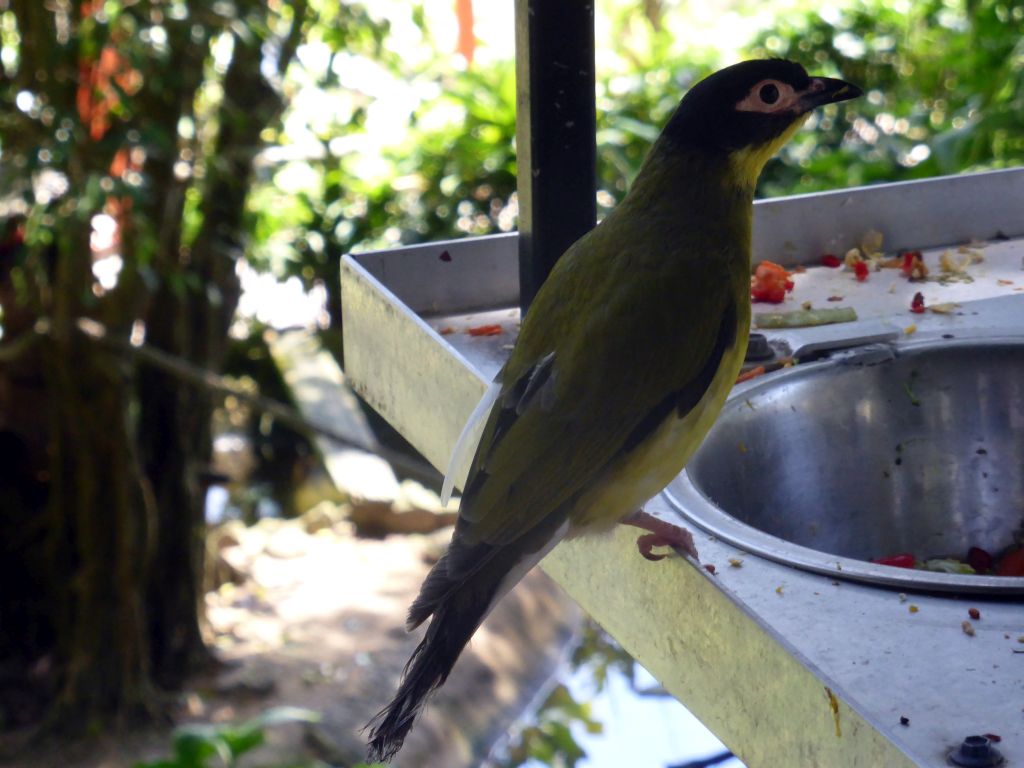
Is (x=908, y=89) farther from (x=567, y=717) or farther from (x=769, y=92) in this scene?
(x=769, y=92)

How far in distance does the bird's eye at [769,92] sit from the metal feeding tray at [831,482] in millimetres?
391

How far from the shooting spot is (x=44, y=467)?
16.2 feet

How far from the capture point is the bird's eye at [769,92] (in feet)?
6.17

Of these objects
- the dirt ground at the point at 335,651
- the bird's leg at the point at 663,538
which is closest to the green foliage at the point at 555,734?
the dirt ground at the point at 335,651

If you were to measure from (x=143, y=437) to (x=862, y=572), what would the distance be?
3679 millimetres

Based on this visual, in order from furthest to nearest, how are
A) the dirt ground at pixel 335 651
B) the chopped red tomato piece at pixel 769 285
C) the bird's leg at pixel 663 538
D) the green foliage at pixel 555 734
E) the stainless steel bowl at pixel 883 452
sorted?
1. the dirt ground at pixel 335 651
2. the green foliage at pixel 555 734
3. the chopped red tomato piece at pixel 769 285
4. the stainless steel bowl at pixel 883 452
5. the bird's leg at pixel 663 538

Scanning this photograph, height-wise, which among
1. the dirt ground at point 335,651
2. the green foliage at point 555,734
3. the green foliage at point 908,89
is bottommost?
the dirt ground at point 335,651

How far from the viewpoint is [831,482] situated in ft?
7.04

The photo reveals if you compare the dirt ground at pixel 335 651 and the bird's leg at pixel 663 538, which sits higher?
the bird's leg at pixel 663 538

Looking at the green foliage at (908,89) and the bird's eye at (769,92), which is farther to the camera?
the green foliage at (908,89)

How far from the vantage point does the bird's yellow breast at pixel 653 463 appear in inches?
66.2

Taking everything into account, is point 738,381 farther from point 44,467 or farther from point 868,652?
point 44,467

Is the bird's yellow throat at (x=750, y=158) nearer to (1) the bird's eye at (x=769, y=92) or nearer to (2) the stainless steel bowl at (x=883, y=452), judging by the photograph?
(1) the bird's eye at (x=769, y=92)

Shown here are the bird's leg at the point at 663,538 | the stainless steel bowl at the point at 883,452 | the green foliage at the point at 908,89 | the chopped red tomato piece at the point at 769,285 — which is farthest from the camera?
the green foliage at the point at 908,89
